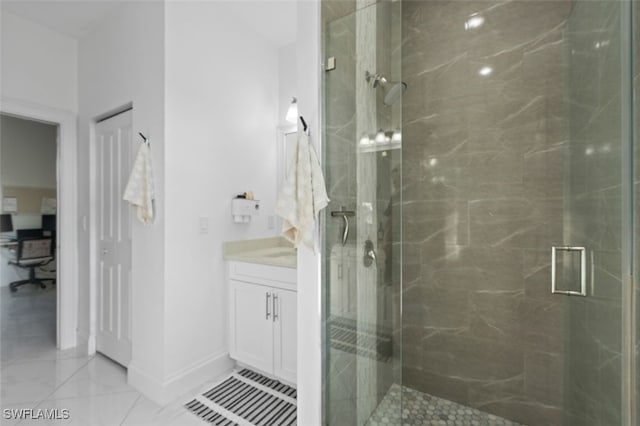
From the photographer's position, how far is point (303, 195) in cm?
129

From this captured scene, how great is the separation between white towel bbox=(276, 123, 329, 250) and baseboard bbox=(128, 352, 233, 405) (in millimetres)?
1398

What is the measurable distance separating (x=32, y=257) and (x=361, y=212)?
17.7 ft

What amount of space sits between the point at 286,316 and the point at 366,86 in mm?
1524

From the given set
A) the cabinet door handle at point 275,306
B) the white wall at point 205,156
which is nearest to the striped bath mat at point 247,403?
the white wall at point 205,156

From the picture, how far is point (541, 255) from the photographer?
162cm

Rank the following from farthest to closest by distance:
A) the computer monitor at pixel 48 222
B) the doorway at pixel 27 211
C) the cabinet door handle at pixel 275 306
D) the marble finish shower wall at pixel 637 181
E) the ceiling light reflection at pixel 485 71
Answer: the computer monitor at pixel 48 222 → the doorway at pixel 27 211 → the cabinet door handle at pixel 275 306 → the ceiling light reflection at pixel 485 71 → the marble finish shower wall at pixel 637 181

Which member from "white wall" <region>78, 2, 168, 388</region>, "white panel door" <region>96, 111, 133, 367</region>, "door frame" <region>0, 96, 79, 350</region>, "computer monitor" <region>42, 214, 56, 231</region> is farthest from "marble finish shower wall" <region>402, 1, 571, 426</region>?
"computer monitor" <region>42, 214, 56, 231</region>

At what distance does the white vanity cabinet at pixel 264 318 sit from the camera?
75.1 inches

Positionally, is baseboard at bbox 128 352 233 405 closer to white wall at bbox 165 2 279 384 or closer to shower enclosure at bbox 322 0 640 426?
white wall at bbox 165 2 279 384

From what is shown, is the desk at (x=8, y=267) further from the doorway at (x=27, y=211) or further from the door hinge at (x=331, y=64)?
the door hinge at (x=331, y=64)

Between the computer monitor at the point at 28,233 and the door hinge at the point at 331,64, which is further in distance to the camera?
the computer monitor at the point at 28,233

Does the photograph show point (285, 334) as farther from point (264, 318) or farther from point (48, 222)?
point (48, 222)

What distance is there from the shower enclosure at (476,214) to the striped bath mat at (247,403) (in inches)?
22.8

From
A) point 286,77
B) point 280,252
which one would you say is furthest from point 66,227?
point 286,77
